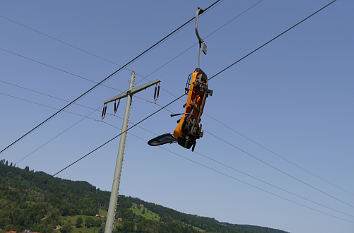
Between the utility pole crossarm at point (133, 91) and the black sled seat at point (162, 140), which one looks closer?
the black sled seat at point (162, 140)

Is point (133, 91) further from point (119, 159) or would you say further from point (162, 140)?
point (162, 140)

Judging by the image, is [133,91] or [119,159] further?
[133,91]

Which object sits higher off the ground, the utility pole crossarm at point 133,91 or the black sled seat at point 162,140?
the utility pole crossarm at point 133,91

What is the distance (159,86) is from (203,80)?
253 inches

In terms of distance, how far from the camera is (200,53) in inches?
377

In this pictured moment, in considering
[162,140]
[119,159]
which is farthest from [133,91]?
[162,140]

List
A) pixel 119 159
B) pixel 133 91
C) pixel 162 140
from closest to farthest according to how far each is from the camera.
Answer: pixel 162 140 → pixel 119 159 → pixel 133 91

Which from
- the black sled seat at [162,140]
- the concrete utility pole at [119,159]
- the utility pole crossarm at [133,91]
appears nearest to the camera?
the black sled seat at [162,140]

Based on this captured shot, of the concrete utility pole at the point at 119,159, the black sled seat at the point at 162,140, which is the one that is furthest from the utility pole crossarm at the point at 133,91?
the black sled seat at the point at 162,140

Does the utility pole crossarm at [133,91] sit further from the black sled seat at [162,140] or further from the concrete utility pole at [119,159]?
the black sled seat at [162,140]

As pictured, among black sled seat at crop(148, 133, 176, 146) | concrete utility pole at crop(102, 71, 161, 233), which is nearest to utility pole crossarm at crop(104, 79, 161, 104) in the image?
concrete utility pole at crop(102, 71, 161, 233)

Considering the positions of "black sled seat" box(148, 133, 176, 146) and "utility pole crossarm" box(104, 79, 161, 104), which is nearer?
"black sled seat" box(148, 133, 176, 146)

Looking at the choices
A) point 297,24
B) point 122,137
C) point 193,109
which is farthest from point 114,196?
point 297,24

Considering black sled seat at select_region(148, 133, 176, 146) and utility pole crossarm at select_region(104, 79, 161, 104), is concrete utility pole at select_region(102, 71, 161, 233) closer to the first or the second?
utility pole crossarm at select_region(104, 79, 161, 104)
